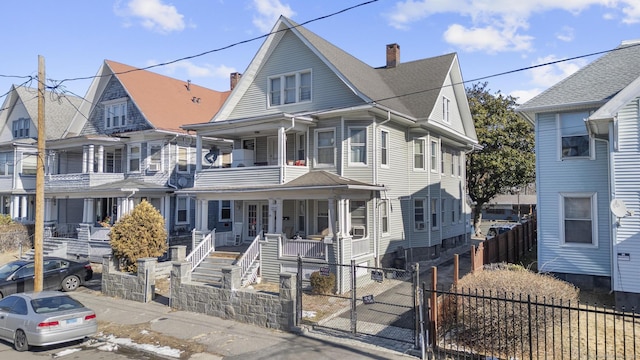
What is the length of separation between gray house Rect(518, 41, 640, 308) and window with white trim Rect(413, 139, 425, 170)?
6.07 metres

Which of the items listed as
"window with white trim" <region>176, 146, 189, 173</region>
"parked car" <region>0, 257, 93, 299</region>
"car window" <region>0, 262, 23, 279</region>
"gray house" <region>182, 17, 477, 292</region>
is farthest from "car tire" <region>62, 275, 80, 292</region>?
"window with white trim" <region>176, 146, 189, 173</region>

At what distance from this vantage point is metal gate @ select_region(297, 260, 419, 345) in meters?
11.4

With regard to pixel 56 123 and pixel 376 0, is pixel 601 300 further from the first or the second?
pixel 56 123

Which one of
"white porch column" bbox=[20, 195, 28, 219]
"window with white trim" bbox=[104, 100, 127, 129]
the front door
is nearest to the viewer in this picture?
the front door

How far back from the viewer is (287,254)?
17.7 meters

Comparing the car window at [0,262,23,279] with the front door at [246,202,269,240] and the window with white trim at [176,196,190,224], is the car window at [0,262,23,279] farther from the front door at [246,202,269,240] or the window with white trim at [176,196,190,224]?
the window with white trim at [176,196,190,224]

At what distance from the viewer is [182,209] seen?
27.7 meters

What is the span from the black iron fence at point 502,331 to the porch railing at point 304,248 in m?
7.25

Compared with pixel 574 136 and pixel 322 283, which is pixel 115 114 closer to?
pixel 322 283

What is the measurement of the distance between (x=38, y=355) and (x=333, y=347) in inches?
288

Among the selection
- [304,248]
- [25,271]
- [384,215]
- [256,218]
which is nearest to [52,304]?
[25,271]

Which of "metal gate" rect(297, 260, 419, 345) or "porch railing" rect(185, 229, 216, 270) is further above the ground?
"porch railing" rect(185, 229, 216, 270)

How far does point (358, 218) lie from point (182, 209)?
13.2 meters

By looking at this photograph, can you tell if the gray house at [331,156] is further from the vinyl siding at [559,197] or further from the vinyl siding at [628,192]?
the vinyl siding at [628,192]
